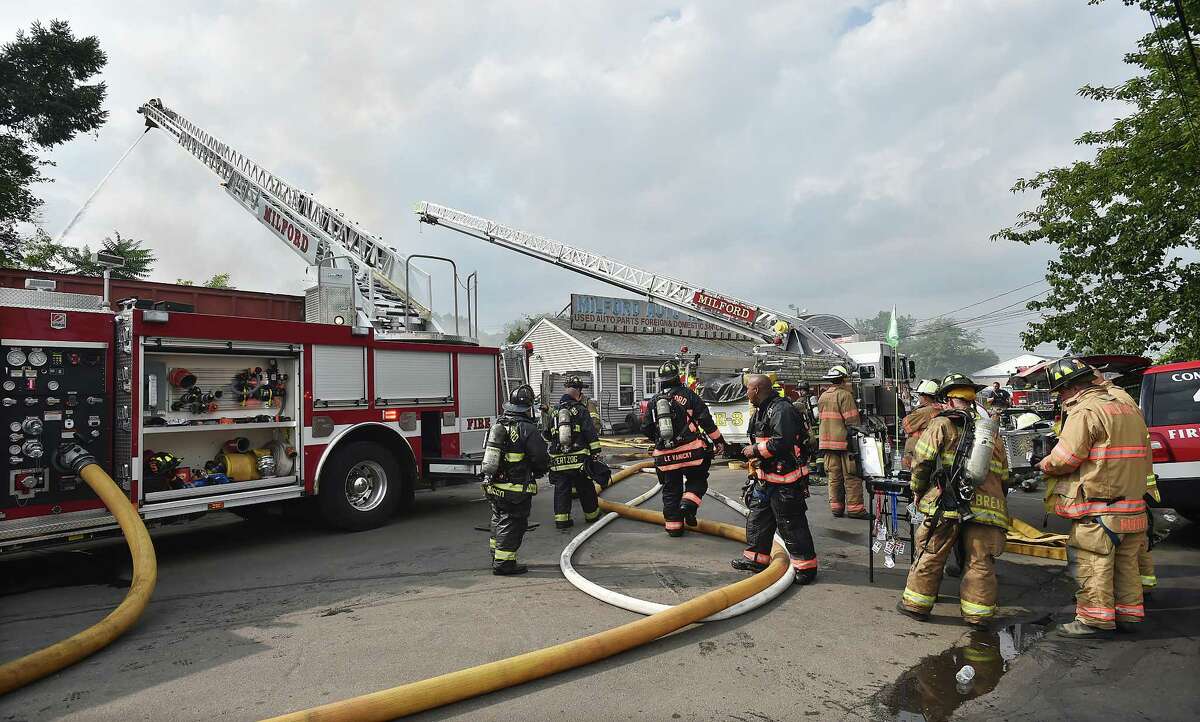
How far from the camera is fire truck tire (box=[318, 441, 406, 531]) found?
6793 mm

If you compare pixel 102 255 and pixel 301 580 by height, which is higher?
pixel 102 255

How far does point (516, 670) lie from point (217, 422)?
14.3ft

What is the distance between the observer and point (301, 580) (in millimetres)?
5293

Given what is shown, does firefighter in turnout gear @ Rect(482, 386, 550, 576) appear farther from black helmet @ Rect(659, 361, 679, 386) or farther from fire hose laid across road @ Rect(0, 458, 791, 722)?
black helmet @ Rect(659, 361, 679, 386)

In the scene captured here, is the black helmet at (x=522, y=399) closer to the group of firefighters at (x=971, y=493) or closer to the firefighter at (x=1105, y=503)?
the group of firefighters at (x=971, y=493)

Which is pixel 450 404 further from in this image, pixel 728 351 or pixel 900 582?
pixel 728 351

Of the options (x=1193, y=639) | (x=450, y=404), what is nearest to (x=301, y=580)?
(x=450, y=404)

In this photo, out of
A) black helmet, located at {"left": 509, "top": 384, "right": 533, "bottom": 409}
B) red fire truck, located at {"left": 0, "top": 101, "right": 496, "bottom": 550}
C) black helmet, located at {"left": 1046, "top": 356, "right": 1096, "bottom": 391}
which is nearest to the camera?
black helmet, located at {"left": 1046, "top": 356, "right": 1096, "bottom": 391}

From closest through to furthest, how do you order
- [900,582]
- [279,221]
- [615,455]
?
[900,582] → [279,221] → [615,455]

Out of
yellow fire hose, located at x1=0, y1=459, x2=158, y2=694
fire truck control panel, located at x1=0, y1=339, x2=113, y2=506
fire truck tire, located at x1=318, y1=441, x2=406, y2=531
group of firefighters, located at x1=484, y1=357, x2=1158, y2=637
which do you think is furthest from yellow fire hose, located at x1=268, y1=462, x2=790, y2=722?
fire truck tire, located at x1=318, y1=441, x2=406, y2=531

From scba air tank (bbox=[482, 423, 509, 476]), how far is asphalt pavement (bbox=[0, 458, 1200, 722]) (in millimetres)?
856

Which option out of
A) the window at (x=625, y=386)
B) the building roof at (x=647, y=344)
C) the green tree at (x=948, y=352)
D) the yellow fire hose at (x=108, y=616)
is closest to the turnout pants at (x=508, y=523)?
the yellow fire hose at (x=108, y=616)

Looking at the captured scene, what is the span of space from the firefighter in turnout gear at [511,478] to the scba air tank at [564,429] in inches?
54.0

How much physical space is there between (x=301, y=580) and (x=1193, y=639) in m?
6.02
